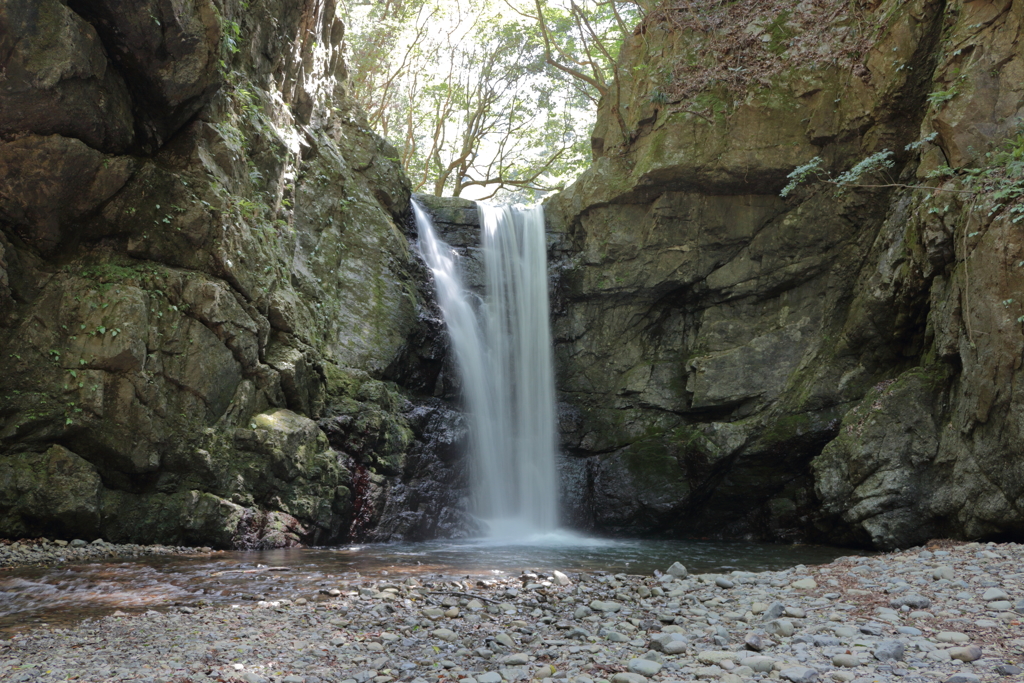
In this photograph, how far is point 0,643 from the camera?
12.7ft

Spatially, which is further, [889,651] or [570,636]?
[570,636]

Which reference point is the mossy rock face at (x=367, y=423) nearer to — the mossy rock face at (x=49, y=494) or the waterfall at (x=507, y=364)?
the waterfall at (x=507, y=364)

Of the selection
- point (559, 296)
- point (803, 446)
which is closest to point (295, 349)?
point (559, 296)

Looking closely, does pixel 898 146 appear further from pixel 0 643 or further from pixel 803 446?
pixel 0 643

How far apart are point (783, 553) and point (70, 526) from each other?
363 inches

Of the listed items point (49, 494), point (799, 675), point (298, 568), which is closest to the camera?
point (799, 675)

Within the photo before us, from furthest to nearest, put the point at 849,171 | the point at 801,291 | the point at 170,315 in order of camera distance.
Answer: the point at 801,291
the point at 849,171
the point at 170,315

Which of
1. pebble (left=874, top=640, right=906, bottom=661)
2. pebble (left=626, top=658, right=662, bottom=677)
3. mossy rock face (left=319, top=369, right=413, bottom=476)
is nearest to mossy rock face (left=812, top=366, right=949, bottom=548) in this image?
pebble (left=874, top=640, right=906, bottom=661)

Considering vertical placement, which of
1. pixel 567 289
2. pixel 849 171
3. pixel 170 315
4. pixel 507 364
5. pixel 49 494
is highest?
pixel 849 171

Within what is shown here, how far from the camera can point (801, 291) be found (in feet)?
38.5

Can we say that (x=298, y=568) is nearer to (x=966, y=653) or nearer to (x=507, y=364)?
(x=966, y=653)

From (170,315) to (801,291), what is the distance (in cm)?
1040

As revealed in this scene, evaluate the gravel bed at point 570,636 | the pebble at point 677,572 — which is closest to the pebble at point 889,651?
the gravel bed at point 570,636

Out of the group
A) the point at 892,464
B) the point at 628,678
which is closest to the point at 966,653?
the point at 628,678
